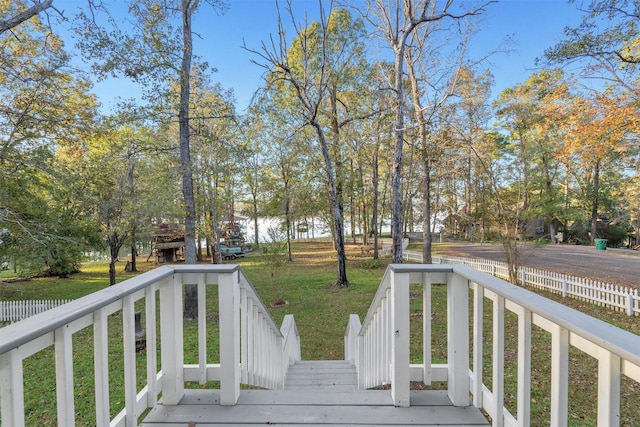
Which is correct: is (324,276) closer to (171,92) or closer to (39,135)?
(171,92)

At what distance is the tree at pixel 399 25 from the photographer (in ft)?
23.8

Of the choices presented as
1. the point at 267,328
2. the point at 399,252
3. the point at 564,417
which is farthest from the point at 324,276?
the point at 564,417

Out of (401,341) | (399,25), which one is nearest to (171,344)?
(401,341)

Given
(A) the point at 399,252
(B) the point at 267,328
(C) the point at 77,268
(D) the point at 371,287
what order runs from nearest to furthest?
1. (B) the point at 267,328
2. (A) the point at 399,252
3. (D) the point at 371,287
4. (C) the point at 77,268

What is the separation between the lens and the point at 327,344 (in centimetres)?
581

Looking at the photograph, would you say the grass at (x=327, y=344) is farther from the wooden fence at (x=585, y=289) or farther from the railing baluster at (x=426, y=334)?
the railing baluster at (x=426, y=334)

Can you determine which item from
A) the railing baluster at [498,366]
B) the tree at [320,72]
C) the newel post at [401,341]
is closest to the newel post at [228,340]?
the newel post at [401,341]

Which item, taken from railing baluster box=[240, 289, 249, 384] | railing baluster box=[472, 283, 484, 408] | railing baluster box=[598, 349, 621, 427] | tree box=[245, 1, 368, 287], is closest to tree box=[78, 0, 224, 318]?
tree box=[245, 1, 368, 287]

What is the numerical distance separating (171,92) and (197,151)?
2620mm

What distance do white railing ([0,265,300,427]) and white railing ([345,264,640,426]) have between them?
Result: 95 centimetres

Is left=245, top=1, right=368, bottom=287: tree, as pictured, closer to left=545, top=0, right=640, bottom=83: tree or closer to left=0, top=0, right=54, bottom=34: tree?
left=0, top=0, right=54, bottom=34: tree

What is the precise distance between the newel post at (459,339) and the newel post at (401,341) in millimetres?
251

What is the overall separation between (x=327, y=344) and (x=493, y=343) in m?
4.97

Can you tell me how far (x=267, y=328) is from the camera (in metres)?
2.87
